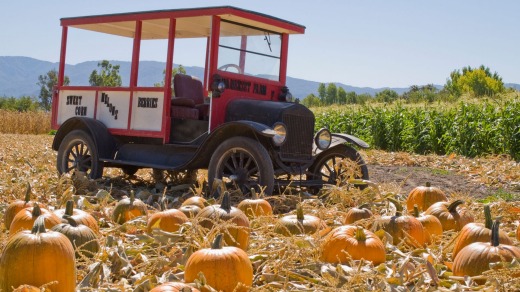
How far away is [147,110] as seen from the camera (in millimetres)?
8602

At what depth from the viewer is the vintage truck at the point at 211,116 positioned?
757cm

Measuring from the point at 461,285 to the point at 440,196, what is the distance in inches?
104

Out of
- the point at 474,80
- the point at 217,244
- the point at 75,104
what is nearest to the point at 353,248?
the point at 217,244

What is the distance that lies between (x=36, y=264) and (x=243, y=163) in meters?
4.72

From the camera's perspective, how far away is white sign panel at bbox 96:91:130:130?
8.91 meters

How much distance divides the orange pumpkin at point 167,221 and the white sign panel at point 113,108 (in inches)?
189

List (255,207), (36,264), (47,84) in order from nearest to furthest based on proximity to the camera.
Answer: (36,264)
(255,207)
(47,84)

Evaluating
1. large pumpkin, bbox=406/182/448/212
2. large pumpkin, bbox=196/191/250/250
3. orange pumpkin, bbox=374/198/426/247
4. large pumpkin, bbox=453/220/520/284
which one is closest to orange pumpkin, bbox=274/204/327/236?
large pumpkin, bbox=196/191/250/250

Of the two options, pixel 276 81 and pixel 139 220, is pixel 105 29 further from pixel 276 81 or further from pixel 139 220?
pixel 139 220

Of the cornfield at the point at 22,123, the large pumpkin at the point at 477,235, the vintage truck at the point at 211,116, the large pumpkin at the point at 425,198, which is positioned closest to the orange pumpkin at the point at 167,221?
the large pumpkin at the point at 477,235

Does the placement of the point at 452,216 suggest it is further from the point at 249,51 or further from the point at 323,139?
the point at 249,51

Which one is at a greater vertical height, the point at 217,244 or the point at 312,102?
the point at 312,102

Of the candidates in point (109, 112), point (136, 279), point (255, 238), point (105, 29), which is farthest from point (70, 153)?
point (136, 279)

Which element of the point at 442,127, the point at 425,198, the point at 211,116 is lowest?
the point at 425,198
